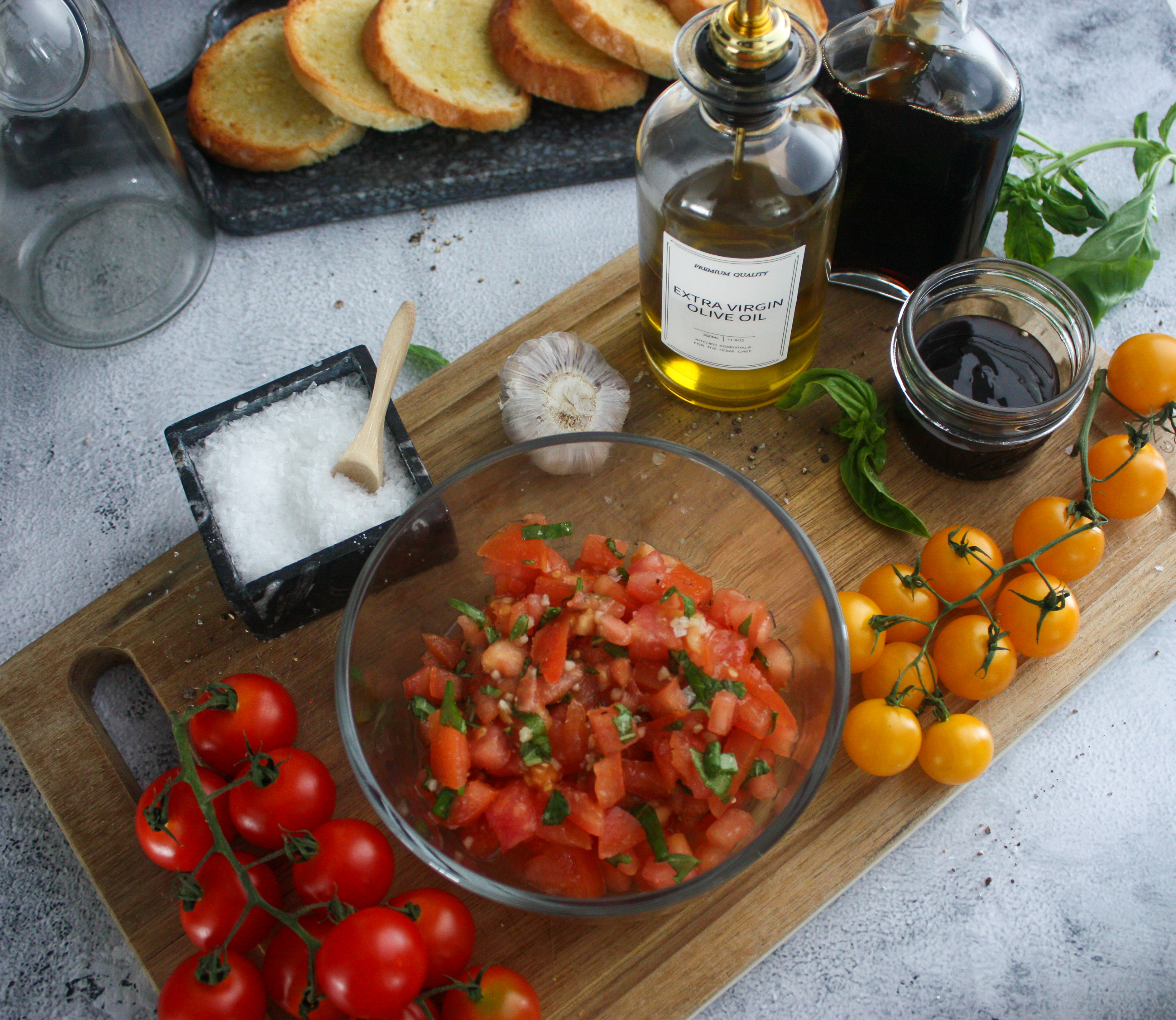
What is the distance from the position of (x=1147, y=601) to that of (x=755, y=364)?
77cm

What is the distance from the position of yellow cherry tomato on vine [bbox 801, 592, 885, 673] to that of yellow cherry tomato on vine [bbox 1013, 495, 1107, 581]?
0.93 feet

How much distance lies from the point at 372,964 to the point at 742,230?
115 cm

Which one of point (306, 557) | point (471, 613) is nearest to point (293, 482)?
point (306, 557)

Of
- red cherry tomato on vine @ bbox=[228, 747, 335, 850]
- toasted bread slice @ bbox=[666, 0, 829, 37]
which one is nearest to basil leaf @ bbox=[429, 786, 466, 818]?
red cherry tomato on vine @ bbox=[228, 747, 335, 850]

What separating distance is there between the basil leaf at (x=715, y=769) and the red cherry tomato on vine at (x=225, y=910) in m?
0.63

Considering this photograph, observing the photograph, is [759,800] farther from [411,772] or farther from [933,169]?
[933,169]

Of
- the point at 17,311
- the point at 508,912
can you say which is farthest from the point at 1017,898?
the point at 17,311

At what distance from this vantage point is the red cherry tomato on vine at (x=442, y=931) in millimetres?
1438

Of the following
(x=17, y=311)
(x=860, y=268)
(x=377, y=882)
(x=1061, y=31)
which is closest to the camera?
(x=377, y=882)

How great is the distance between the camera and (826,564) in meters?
1.75

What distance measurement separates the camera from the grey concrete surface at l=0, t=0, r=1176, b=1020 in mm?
1755

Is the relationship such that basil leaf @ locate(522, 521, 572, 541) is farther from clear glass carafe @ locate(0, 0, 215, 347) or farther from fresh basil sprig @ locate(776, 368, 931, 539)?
clear glass carafe @ locate(0, 0, 215, 347)

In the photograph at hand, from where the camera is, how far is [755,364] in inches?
67.6

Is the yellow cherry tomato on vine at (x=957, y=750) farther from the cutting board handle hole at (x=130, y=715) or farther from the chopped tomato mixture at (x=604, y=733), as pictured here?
the cutting board handle hole at (x=130, y=715)
